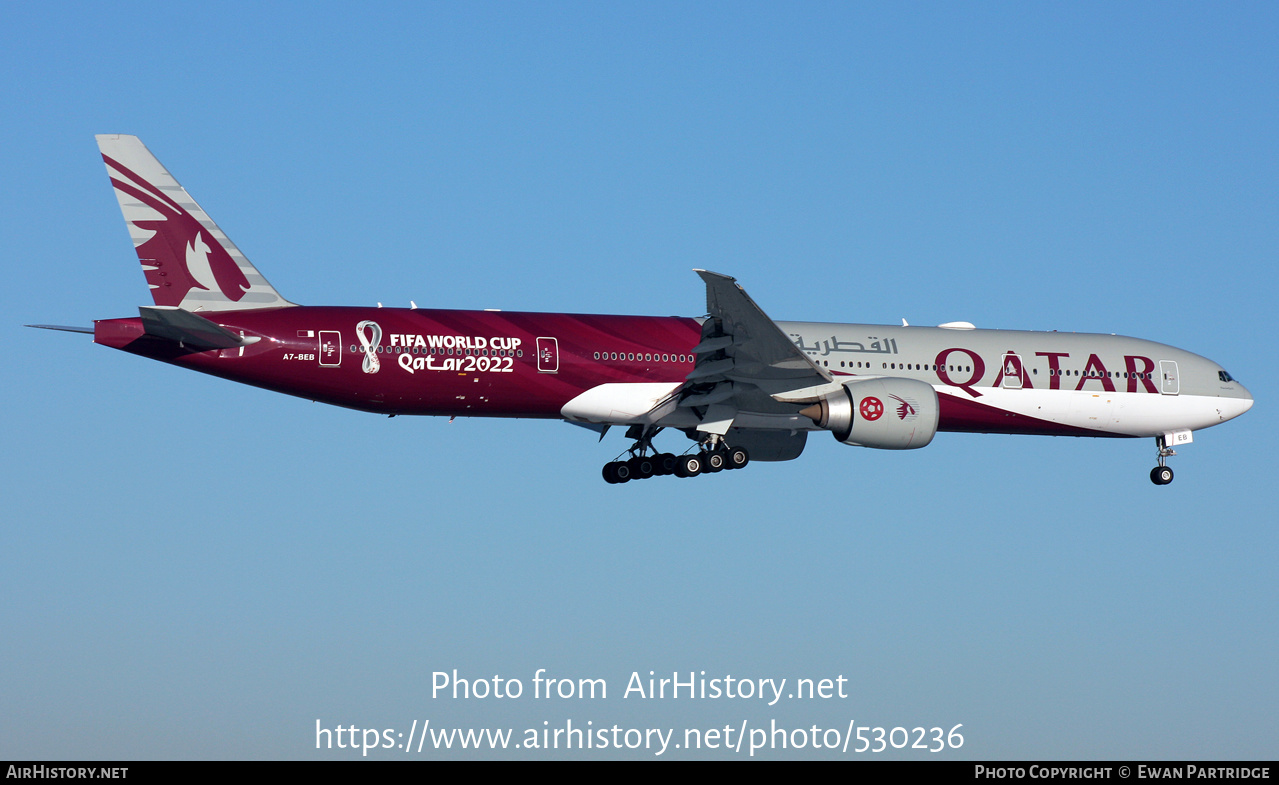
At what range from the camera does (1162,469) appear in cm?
3691

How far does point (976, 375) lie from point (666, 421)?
800 centimetres

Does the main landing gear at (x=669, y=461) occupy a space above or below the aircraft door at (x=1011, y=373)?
below

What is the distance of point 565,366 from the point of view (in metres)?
31.2

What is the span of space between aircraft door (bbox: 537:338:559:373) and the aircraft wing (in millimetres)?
2962

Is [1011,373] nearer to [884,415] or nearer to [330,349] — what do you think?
[884,415]

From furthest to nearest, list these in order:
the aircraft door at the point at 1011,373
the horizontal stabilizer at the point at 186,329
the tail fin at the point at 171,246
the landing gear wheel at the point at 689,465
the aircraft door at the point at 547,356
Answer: the aircraft door at the point at 1011,373 → the landing gear wheel at the point at 689,465 → the aircraft door at the point at 547,356 → the tail fin at the point at 171,246 → the horizontal stabilizer at the point at 186,329

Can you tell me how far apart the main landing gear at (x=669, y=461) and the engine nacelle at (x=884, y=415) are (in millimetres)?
2979

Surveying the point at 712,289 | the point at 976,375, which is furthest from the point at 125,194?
the point at 976,375

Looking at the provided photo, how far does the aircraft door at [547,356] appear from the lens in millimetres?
31062

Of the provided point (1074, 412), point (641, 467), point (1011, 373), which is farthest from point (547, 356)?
point (1074, 412)

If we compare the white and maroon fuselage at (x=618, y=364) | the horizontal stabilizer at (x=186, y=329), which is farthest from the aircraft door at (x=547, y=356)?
the horizontal stabilizer at (x=186, y=329)

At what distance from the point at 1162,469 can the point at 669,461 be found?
45.2ft

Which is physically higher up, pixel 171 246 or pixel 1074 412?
pixel 171 246

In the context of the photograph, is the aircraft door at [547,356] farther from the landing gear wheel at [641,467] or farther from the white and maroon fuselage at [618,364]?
the landing gear wheel at [641,467]
